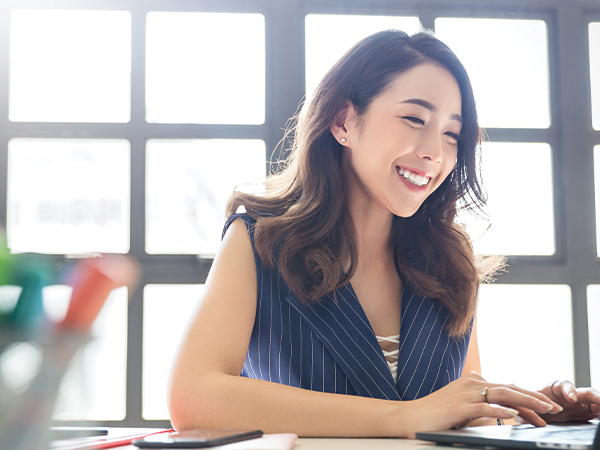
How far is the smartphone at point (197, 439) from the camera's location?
22.3 inches

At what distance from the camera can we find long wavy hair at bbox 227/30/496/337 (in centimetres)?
122

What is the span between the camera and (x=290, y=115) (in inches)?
83.4

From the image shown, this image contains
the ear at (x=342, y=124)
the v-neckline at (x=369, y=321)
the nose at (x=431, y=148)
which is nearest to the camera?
the v-neckline at (x=369, y=321)

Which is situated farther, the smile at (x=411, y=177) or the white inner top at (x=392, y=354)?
the smile at (x=411, y=177)

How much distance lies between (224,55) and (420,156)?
1287mm

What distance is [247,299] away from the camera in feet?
3.69

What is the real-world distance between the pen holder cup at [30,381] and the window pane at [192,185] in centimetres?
183

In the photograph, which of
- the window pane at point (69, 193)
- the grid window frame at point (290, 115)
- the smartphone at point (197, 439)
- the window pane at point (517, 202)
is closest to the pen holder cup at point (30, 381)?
the smartphone at point (197, 439)

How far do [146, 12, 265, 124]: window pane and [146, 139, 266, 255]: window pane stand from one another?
124 mm

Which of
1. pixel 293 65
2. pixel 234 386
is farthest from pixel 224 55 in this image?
pixel 234 386

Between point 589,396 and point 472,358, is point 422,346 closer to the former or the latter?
point 472,358

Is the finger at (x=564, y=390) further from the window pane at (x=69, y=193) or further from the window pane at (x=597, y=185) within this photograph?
the window pane at (x=69, y=193)

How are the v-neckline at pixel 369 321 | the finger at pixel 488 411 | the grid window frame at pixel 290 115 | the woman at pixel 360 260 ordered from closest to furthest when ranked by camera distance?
the finger at pixel 488 411
the woman at pixel 360 260
the v-neckline at pixel 369 321
the grid window frame at pixel 290 115

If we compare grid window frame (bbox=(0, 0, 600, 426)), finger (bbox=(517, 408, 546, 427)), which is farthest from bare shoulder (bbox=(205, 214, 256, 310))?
grid window frame (bbox=(0, 0, 600, 426))
